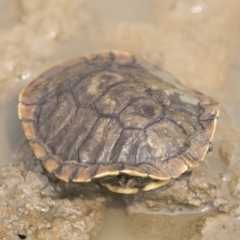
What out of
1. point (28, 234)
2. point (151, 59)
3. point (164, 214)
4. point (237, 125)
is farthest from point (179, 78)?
point (28, 234)

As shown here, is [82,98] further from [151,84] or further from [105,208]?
[105,208]

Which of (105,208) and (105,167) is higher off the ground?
(105,167)

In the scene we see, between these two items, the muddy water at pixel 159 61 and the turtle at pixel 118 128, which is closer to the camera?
the turtle at pixel 118 128

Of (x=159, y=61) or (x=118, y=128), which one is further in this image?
(x=159, y=61)

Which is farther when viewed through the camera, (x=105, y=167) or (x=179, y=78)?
(x=179, y=78)
